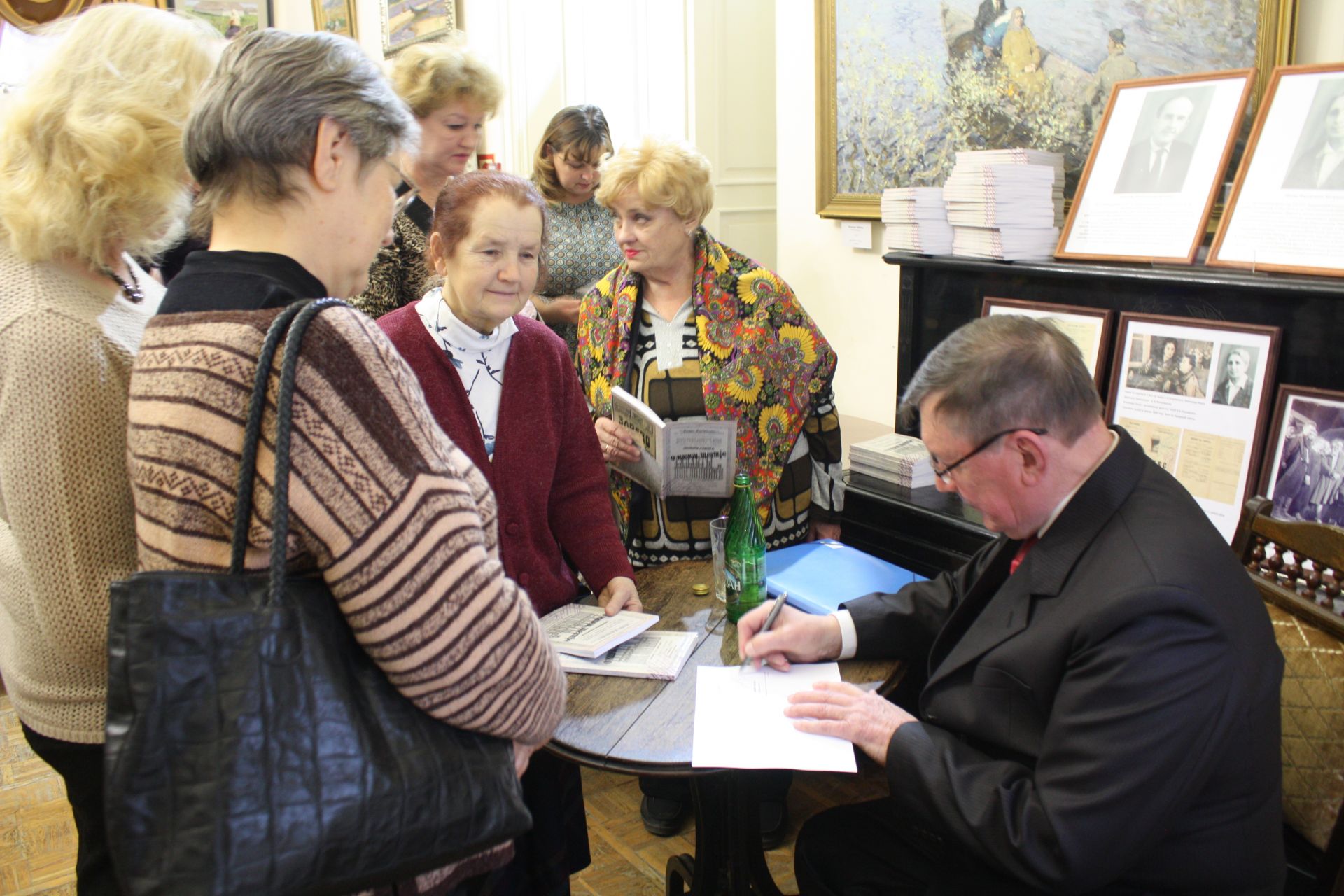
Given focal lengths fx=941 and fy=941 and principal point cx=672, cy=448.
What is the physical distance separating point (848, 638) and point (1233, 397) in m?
1.18

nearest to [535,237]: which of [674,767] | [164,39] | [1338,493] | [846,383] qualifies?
[164,39]

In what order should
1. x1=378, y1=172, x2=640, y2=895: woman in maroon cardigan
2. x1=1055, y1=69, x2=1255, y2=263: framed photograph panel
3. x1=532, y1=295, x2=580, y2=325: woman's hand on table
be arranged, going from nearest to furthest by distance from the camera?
x1=378, y1=172, x2=640, y2=895: woman in maroon cardigan, x1=1055, y1=69, x2=1255, y2=263: framed photograph panel, x1=532, y1=295, x2=580, y2=325: woman's hand on table

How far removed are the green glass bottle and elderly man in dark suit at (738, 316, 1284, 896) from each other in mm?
211

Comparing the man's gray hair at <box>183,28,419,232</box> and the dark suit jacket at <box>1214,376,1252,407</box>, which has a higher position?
the man's gray hair at <box>183,28,419,232</box>

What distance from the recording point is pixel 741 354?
2529 millimetres

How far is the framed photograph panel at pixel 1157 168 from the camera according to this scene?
2.28m

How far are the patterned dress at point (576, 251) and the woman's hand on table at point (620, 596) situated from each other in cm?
167

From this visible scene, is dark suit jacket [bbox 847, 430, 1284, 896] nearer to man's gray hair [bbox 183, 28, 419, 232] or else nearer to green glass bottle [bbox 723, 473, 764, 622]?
green glass bottle [bbox 723, 473, 764, 622]

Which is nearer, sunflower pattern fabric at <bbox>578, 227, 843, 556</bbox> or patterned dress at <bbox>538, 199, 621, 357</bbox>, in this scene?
sunflower pattern fabric at <bbox>578, 227, 843, 556</bbox>

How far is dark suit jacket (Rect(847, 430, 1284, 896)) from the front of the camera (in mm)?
1274

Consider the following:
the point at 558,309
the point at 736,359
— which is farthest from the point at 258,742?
the point at 558,309

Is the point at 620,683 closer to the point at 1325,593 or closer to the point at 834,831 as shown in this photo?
the point at 834,831

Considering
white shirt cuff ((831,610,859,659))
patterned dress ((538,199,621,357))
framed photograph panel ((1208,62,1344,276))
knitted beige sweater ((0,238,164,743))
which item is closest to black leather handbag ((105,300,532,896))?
knitted beige sweater ((0,238,164,743))

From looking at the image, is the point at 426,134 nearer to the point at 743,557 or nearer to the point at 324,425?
the point at 743,557
